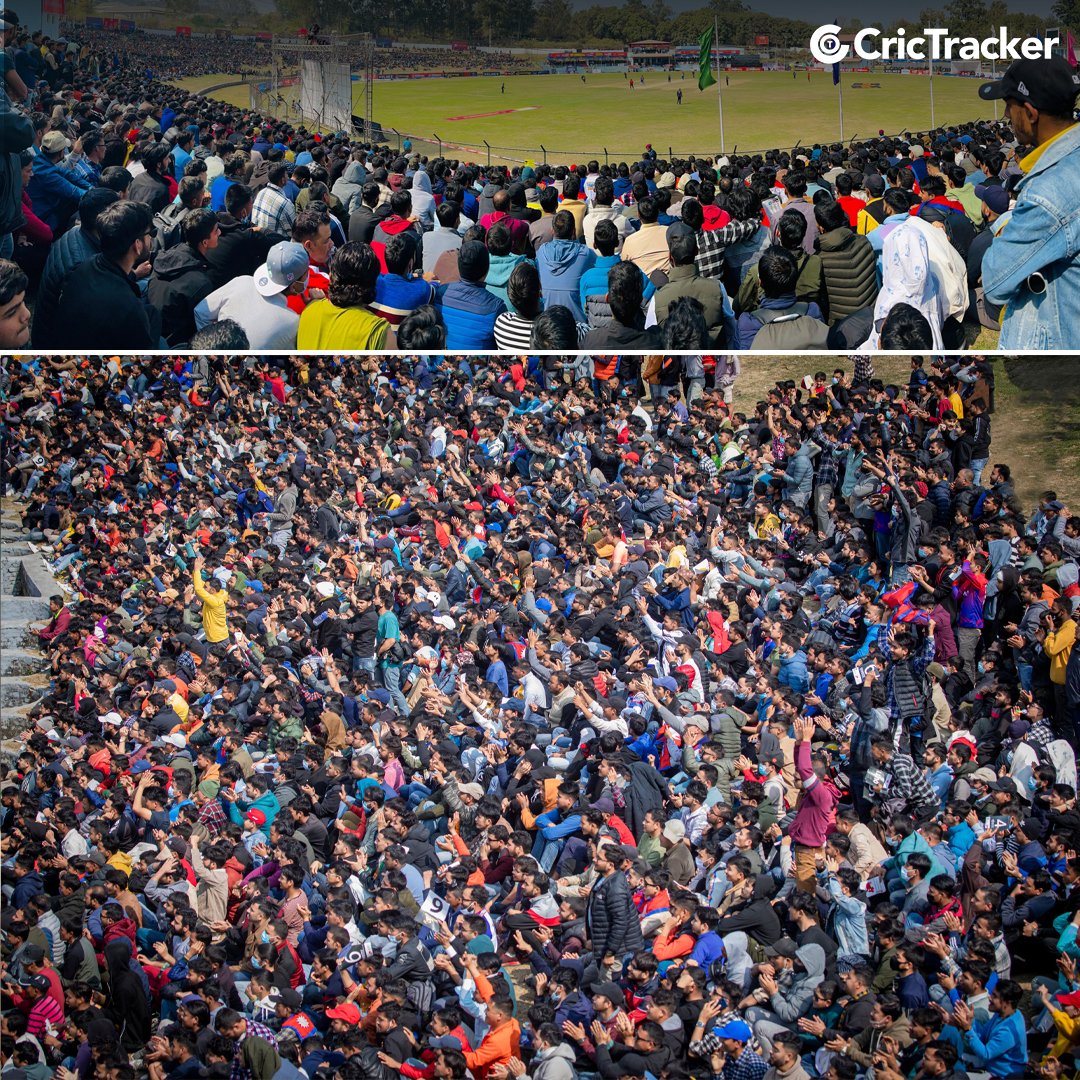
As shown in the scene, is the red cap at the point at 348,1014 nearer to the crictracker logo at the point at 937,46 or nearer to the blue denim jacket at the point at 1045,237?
the blue denim jacket at the point at 1045,237

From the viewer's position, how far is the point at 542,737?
8.23 meters

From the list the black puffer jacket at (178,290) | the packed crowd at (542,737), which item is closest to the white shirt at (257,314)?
the black puffer jacket at (178,290)

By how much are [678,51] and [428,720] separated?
16.5ft

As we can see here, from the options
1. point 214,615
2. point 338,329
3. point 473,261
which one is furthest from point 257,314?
point 214,615

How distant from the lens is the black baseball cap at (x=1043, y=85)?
11.2 feet

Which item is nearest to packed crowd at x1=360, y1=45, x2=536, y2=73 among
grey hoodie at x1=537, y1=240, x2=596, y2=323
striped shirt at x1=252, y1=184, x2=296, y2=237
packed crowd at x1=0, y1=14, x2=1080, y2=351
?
packed crowd at x1=0, y1=14, x2=1080, y2=351

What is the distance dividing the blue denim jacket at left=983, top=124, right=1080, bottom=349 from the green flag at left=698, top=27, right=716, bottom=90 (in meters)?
5.44

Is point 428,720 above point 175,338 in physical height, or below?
below

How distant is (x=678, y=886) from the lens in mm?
6617

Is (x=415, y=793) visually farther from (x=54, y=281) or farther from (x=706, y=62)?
(x=706, y=62)

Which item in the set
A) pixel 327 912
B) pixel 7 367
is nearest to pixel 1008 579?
pixel 327 912

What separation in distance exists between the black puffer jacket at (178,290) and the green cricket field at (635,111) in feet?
13.0

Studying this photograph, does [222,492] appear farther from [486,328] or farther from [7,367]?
[486,328]

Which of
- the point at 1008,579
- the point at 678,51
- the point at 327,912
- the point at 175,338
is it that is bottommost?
the point at 327,912
